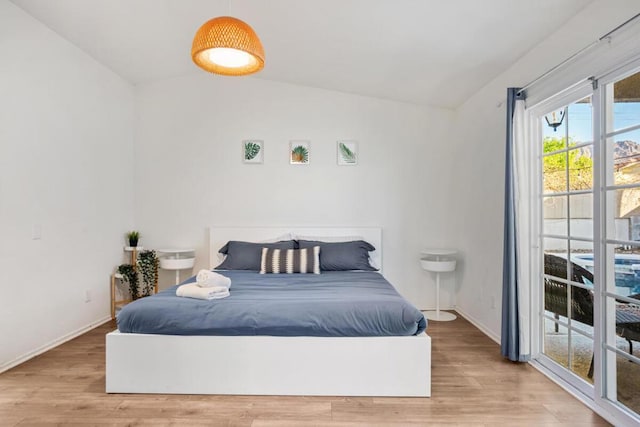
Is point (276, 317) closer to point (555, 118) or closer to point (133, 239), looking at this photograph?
point (555, 118)

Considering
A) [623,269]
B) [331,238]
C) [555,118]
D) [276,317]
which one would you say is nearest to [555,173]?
[555,118]

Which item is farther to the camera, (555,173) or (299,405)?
(555,173)

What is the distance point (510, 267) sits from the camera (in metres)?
2.96

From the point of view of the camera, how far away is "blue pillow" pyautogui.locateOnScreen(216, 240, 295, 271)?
4.02m

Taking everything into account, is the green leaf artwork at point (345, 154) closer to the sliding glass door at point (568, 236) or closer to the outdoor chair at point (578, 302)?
the sliding glass door at point (568, 236)

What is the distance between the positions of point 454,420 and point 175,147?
13.0 feet

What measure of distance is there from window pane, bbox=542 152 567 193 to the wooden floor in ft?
4.40

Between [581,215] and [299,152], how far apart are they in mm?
2928

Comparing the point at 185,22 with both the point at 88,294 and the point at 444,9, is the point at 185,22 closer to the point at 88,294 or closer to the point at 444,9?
the point at 444,9

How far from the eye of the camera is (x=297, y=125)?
4.64m

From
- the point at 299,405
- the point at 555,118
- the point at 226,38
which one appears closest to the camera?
the point at 226,38

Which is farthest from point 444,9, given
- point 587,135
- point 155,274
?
point 155,274

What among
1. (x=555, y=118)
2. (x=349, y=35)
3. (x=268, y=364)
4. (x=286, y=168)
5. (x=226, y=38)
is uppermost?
(x=349, y=35)

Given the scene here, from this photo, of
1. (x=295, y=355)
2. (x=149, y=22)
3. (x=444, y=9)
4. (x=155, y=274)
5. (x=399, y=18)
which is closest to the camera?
(x=295, y=355)
